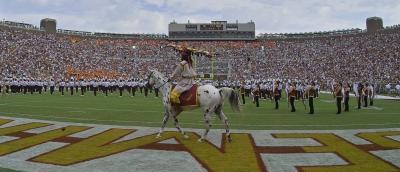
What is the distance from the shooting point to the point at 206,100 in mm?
12711

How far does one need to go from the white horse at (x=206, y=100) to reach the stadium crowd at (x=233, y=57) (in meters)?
47.4

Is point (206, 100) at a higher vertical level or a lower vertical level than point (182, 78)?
lower

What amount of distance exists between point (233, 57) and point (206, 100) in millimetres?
69887

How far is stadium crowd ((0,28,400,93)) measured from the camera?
6456cm

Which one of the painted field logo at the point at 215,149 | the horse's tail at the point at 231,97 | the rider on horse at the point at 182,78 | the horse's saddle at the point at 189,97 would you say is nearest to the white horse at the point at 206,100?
the horse's tail at the point at 231,97

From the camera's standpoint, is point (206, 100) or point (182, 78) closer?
point (206, 100)

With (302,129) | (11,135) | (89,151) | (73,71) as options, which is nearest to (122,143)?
(89,151)

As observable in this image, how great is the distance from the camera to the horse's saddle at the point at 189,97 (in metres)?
12.9

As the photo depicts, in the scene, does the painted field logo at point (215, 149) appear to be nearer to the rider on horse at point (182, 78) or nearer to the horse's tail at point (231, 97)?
the horse's tail at point (231, 97)

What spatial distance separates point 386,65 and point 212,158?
60355 mm

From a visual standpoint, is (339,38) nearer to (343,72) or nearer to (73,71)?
(343,72)

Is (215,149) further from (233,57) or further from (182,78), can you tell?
(233,57)

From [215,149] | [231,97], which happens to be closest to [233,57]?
[231,97]

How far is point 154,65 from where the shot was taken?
7875 centimetres
